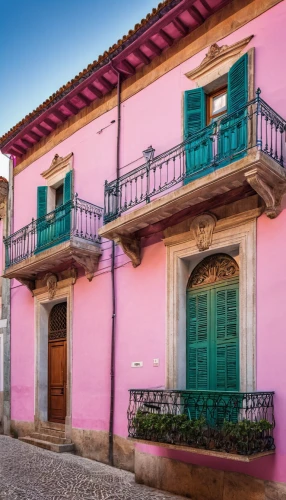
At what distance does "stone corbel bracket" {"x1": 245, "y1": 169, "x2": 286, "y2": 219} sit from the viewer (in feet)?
22.1

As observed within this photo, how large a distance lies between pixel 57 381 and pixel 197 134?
716 centimetres

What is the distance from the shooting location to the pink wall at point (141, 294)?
274 inches

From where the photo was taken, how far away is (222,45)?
838 centimetres

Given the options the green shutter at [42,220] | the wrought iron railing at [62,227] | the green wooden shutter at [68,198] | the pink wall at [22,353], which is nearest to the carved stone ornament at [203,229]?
the wrought iron railing at [62,227]

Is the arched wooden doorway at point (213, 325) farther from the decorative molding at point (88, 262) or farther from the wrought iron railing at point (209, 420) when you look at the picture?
the decorative molding at point (88, 262)

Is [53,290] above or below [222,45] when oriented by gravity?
below

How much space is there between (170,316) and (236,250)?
5.25 ft

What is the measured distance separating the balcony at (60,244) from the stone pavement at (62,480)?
3662mm

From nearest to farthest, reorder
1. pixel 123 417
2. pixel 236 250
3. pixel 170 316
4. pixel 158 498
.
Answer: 1. pixel 158 498
2. pixel 236 250
3. pixel 170 316
4. pixel 123 417

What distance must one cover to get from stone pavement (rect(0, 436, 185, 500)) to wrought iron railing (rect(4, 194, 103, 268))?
4318 mm

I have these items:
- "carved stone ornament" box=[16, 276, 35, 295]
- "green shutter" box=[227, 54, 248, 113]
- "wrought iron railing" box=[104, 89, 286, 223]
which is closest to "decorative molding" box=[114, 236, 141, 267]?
"wrought iron railing" box=[104, 89, 286, 223]

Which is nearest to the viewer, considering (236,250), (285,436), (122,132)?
(285,436)

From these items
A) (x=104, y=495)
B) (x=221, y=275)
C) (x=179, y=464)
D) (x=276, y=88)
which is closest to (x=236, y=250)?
(x=221, y=275)

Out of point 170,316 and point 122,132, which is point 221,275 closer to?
point 170,316
